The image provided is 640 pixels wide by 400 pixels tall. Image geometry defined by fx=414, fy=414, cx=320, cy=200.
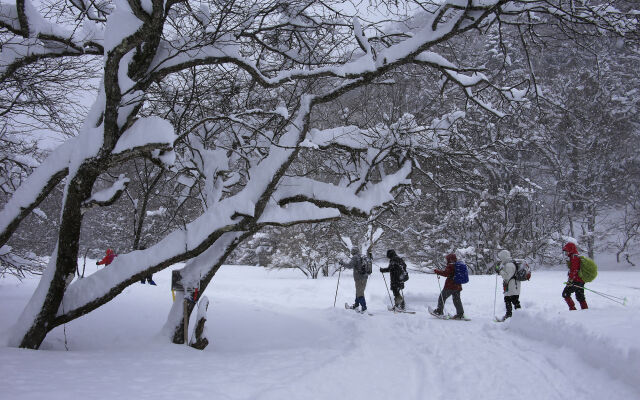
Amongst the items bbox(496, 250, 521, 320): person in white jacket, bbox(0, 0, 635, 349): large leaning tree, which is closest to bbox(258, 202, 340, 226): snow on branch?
bbox(0, 0, 635, 349): large leaning tree

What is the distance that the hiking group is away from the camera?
8.76 m

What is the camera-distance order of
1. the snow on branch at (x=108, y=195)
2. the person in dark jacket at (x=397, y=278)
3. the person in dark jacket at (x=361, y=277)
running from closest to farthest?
the snow on branch at (x=108, y=195)
the person in dark jacket at (x=361, y=277)
the person in dark jacket at (x=397, y=278)

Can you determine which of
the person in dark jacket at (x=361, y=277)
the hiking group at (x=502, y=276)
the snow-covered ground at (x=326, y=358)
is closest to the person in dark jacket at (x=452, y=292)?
the hiking group at (x=502, y=276)

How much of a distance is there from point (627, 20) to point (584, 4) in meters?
0.61

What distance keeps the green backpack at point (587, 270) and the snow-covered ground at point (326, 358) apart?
1845 millimetres

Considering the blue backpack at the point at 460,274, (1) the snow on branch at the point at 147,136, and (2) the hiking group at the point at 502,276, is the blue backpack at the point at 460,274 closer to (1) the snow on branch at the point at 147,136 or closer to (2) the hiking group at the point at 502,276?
Result: (2) the hiking group at the point at 502,276

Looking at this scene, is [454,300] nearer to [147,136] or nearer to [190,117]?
[190,117]

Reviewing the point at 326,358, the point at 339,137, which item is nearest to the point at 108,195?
the point at 339,137

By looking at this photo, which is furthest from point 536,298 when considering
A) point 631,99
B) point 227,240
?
point 631,99

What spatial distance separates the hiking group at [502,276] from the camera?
8758 mm

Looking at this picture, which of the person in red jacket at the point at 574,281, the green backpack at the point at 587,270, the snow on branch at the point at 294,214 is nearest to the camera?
the snow on branch at the point at 294,214

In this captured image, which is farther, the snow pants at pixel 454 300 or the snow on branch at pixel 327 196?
the snow pants at pixel 454 300

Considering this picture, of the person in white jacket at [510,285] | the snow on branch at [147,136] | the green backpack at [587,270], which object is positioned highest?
the snow on branch at [147,136]

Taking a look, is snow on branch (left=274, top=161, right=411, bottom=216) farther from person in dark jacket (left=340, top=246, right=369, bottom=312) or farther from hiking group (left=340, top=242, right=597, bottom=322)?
person in dark jacket (left=340, top=246, right=369, bottom=312)
